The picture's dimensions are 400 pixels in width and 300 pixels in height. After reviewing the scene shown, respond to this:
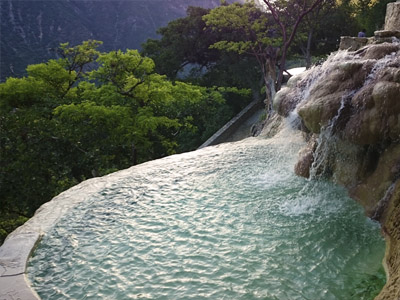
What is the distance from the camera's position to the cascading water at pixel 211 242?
4.24 metres

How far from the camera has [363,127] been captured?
5582 millimetres

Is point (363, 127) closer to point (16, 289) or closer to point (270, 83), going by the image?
point (16, 289)

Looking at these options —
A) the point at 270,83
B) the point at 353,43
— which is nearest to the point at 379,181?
the point at 353,43

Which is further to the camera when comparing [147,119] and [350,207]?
[147,119]

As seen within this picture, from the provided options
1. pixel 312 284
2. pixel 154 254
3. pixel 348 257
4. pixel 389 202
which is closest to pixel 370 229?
pixel 389 202

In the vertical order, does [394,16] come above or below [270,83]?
above

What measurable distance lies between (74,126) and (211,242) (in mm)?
9444

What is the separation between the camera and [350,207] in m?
5.97

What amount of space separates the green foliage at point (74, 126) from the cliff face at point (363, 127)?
23.5 feet

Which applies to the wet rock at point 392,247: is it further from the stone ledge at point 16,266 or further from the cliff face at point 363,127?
the stone ledge at point 16,266

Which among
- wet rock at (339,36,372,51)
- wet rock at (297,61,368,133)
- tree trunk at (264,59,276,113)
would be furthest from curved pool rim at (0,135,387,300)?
tree trunk at (264,59,276,113)

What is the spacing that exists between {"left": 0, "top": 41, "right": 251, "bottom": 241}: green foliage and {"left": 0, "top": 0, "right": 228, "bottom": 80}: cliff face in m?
32.9

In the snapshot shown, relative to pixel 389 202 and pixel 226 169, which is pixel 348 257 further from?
pixel 226 169

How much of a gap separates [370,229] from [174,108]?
433 inches
